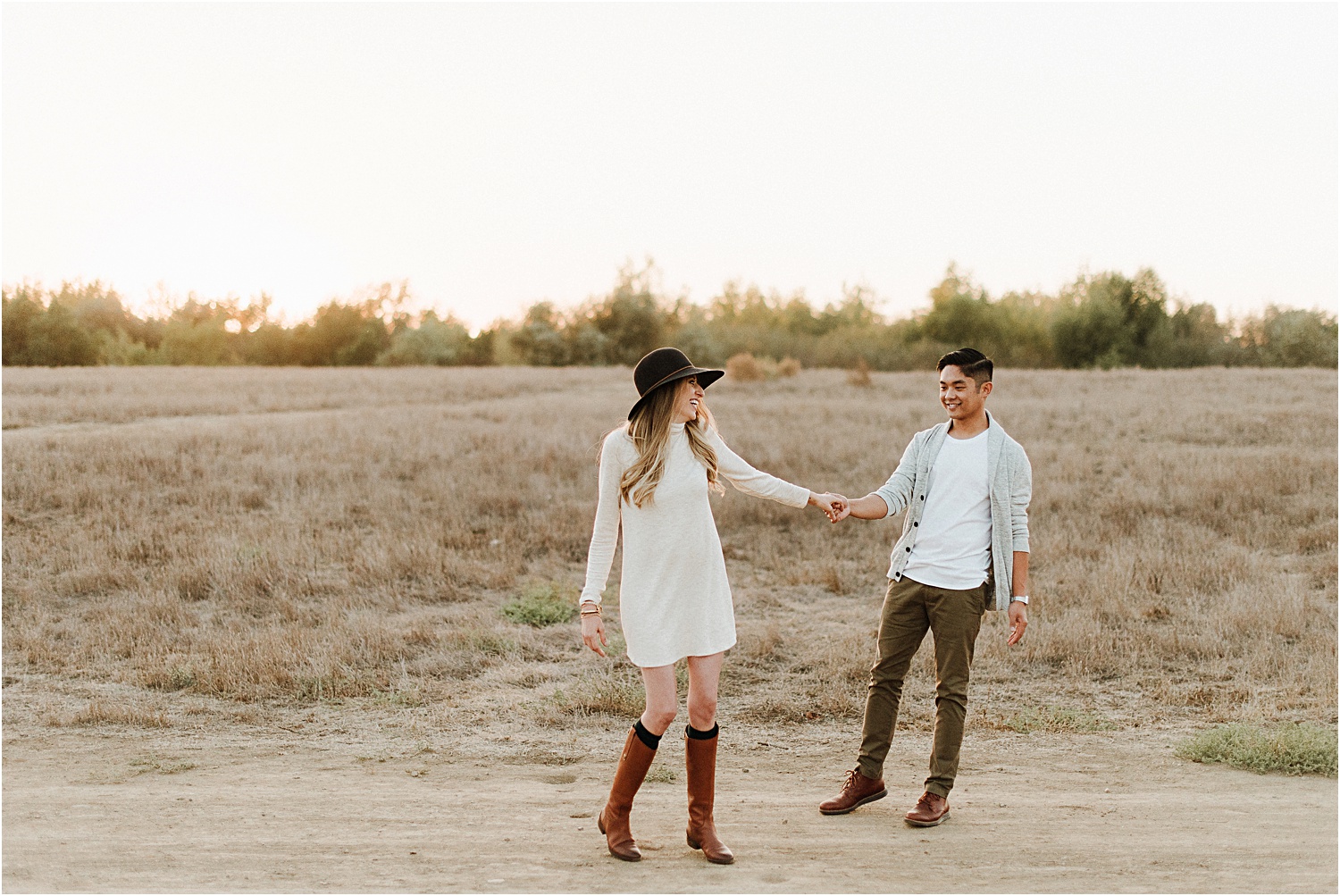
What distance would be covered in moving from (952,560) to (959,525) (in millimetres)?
161

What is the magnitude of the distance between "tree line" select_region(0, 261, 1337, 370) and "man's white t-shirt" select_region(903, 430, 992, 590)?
139ft

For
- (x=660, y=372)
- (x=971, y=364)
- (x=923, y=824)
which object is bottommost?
(x=923, y=824)

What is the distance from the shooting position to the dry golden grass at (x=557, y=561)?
7.59m

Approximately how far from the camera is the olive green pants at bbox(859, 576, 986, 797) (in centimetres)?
482

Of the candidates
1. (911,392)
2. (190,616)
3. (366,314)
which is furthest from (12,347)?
(190,616)

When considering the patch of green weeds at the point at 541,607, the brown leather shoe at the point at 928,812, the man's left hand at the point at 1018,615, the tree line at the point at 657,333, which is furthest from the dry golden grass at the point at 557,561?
the tree line at the point at 657,333

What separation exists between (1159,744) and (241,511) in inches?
404

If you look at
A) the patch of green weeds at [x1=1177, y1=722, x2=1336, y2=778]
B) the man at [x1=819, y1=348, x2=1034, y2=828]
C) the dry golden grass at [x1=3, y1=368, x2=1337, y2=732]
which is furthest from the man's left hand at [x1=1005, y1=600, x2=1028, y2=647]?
the dry golden grass at [x1=3, y1=368, x2=1337, y2=732]

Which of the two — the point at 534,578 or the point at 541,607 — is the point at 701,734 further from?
the point at 534,578

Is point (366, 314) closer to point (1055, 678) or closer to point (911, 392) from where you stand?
point (911, 392)

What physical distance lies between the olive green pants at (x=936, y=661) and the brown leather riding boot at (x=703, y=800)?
0.89 meters

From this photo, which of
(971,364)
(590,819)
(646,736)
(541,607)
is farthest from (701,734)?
(541,607)

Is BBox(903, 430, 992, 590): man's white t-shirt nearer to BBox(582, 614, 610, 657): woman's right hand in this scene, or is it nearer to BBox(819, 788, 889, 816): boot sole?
BBox(819, 788, 889, 816): boot sole

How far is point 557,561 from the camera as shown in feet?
37.4
